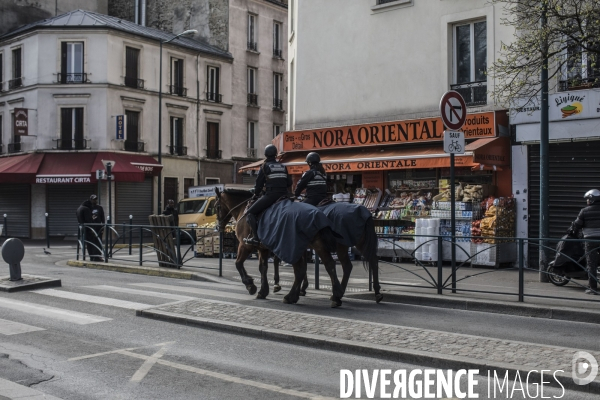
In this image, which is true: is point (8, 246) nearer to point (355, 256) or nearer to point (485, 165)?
point (355, 256)

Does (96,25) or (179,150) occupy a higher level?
(96,25)

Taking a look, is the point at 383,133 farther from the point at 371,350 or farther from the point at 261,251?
the point at 371,350

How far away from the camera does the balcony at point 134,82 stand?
118ft

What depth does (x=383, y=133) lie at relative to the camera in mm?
18359

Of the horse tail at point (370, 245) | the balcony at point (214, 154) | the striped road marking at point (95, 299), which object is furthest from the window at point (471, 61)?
the balcony at point (214, 154)

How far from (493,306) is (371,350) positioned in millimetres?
3771

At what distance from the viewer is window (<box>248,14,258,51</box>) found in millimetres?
42656

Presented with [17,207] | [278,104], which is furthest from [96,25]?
[278,104]

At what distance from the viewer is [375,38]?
19.1 meters

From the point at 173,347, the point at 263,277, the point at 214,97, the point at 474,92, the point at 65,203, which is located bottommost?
the point at 173,347

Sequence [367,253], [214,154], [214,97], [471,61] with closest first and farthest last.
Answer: [367,253] → [471,61] → [214,154] → [214,97]

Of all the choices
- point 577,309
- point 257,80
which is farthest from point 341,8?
point 257,80

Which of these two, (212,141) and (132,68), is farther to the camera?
(212,141)

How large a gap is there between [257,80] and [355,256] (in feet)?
91.4
